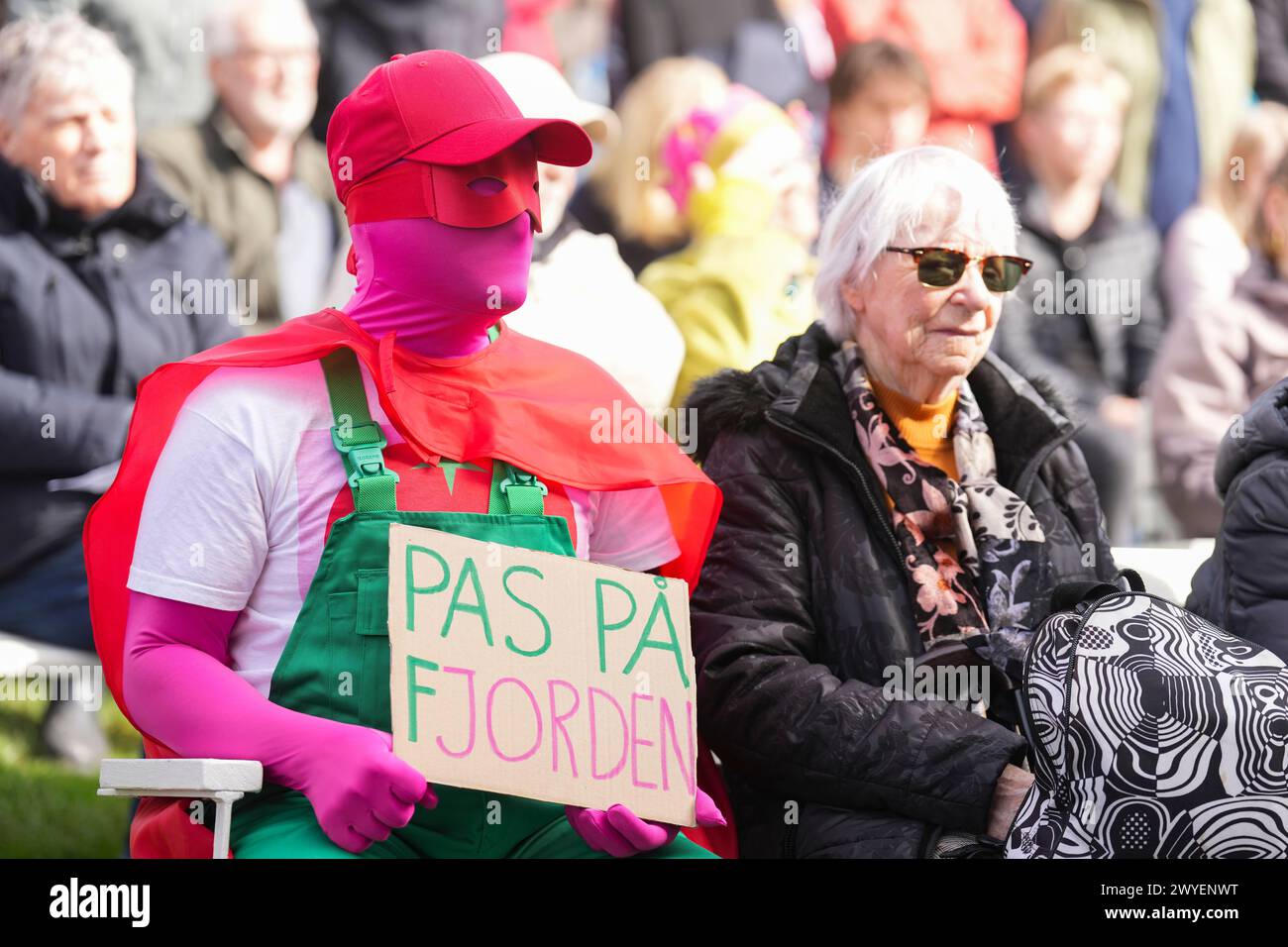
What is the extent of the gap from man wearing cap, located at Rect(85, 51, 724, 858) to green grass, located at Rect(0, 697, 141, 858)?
68.9 inches

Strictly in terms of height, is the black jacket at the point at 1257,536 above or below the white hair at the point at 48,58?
below

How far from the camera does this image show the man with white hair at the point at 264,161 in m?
4.84

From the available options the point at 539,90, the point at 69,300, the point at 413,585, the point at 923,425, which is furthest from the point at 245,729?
the point at 69,300

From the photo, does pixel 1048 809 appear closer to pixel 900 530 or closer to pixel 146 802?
pixel 900 530

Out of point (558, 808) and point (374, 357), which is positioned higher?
point (374, 357)

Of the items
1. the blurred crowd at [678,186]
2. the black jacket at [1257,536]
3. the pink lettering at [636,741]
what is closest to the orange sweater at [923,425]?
the blurred crowd at [678,186]

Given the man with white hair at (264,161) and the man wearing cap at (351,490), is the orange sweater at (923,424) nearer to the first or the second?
the man wearing cap at (351,490)

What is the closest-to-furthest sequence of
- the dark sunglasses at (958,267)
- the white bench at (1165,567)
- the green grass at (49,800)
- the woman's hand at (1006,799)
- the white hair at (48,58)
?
the woman's hand at (1006,799), the dark sunglasses at (958,267), the white bench at (1165,567), the green grass at (49,800), the white hair at (48,58)

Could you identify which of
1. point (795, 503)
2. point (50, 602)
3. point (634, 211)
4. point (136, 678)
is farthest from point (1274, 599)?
point (50, 602)

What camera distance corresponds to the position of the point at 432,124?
2.67 metres

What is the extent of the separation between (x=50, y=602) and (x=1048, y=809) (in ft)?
9.12

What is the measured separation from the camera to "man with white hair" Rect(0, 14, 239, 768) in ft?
14.7

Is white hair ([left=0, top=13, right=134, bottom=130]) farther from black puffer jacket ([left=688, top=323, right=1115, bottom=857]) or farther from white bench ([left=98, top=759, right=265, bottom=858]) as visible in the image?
white bench ([left=98, top=759, right=265, bottom=858])
